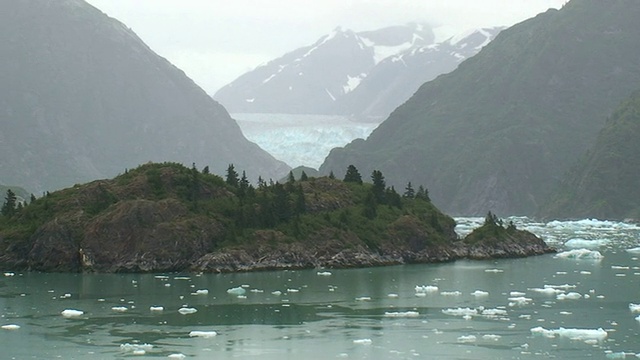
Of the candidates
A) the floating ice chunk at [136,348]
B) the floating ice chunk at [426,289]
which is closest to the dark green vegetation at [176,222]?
the floating ice chunk at [426,289]

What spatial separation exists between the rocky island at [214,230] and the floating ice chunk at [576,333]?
3974 centimetres

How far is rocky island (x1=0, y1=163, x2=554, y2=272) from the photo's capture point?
89.7 metres

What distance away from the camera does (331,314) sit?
202 ft

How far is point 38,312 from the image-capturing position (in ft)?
204

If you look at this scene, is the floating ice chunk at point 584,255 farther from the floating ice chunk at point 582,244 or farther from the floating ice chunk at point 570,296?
the floating ice chunk at point 570,296

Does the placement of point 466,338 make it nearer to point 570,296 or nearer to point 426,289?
point 570,296

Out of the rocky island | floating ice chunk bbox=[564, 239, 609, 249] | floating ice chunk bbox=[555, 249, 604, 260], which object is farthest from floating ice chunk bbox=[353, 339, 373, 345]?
floating ice chunk bbox=[564, 239, 609, 249]

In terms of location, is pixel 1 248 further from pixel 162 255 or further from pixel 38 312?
pixel 38 312

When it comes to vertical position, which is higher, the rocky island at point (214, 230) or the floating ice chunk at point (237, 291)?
the rocky island at point (214, 230)

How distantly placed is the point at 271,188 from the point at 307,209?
4.68 metres

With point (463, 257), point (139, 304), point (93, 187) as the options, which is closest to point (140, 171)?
point (93, 187)

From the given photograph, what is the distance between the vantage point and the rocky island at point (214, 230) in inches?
3531

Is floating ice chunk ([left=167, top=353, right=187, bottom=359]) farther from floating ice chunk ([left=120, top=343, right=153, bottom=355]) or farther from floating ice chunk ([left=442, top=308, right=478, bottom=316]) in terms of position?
floating ice chunk ([left=442, top=308, right=478, bottom=316])

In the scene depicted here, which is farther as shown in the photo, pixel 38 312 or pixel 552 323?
pixel 38 312
